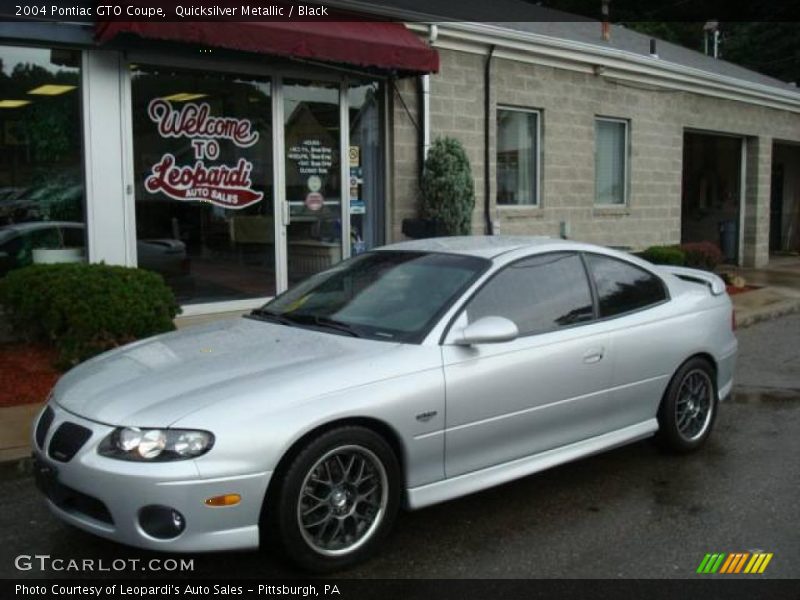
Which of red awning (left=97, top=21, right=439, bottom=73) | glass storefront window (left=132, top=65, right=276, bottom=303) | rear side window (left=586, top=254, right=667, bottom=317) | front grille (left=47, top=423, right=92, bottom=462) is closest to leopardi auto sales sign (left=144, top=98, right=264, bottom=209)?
glass storefront window (left=132, top=65, right=276, bottom=303)

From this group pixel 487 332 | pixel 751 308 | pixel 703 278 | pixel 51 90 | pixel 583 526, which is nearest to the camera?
pixel 487 332

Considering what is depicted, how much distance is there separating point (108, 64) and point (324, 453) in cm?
627

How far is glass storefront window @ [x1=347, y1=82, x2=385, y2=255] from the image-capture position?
1095 centimetres

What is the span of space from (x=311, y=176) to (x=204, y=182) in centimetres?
147

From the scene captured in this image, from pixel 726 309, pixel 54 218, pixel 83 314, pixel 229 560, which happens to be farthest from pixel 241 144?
pixel 229 560

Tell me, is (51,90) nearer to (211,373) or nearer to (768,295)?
(211,373)

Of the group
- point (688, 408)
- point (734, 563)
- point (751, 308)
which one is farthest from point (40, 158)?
point (751, 308)

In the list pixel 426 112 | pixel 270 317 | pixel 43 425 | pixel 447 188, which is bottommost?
pixel 43 425

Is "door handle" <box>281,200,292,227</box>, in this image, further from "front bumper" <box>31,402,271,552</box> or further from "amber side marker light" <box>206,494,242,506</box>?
"amber side marker light" <box>206,494,242,506</box>

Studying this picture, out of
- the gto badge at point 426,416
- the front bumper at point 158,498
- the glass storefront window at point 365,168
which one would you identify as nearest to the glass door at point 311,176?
the glass storefront window at point 365,168

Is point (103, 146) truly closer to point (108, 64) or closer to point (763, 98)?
point (108, 64)

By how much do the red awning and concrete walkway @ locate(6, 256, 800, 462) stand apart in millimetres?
2973

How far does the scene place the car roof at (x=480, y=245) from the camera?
5027mm

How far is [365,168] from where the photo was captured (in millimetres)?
11219
